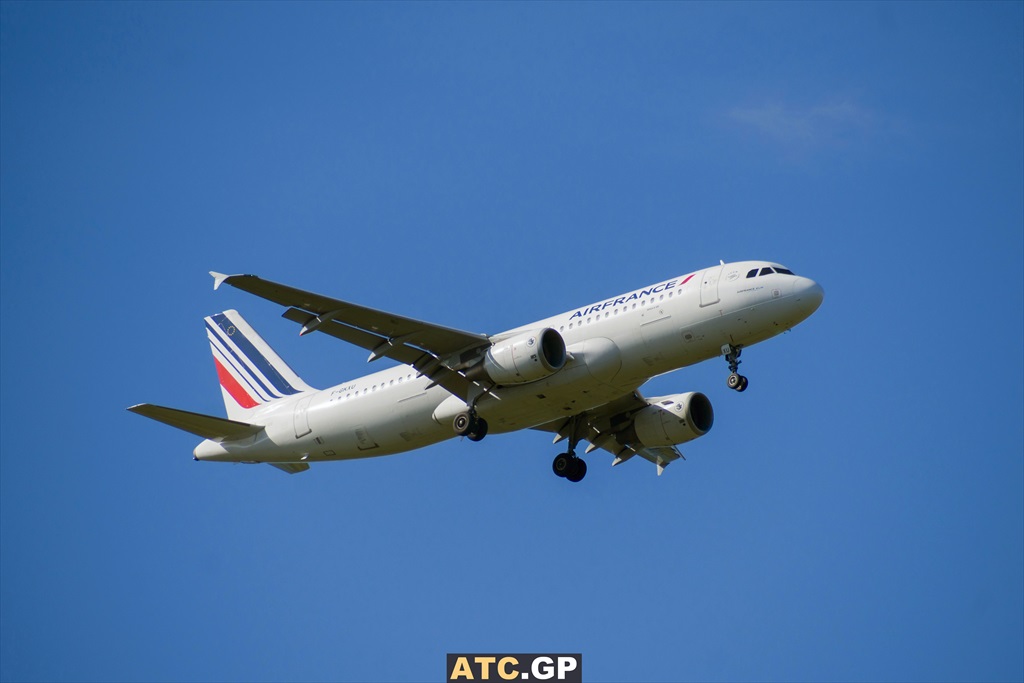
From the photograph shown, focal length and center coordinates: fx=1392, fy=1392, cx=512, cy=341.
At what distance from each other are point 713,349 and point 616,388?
121 inches

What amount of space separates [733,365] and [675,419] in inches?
263

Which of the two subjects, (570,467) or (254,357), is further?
(254,357)

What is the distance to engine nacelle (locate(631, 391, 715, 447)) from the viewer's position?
44.2 meters

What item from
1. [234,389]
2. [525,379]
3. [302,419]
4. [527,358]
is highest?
[234,389]

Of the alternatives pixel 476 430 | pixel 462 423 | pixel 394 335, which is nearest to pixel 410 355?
pixel 394 335

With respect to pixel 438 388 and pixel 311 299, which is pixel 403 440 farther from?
pixel 311 299

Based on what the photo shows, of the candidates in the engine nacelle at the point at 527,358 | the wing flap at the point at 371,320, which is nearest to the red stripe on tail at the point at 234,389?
the wing flap at the point at 371,320

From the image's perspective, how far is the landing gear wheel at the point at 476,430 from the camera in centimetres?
4012

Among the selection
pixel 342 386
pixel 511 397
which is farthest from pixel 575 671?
pixel 342 386

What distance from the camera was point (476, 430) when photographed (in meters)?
40.2

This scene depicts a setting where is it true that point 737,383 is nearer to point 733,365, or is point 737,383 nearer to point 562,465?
point 733,365

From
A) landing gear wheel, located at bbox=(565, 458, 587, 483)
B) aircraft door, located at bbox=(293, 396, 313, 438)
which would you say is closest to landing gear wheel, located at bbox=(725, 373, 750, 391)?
landing gear wheel, located at bbox=(565, 458, 587, 483)

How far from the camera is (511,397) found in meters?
40.1

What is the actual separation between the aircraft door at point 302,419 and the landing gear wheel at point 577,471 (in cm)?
854
